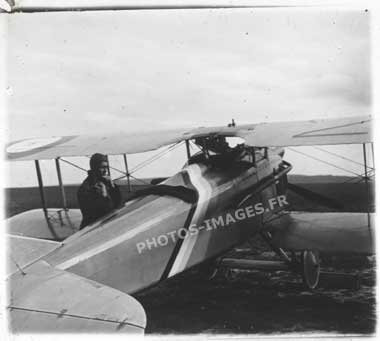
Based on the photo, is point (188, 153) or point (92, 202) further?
point (188, 153)

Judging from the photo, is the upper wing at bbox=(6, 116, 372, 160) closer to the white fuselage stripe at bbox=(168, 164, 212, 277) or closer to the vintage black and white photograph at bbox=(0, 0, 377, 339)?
the vintage black and white photograph at bbox=(0, 0, 377, 339)

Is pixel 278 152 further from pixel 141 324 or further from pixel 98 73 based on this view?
pixel 141 324

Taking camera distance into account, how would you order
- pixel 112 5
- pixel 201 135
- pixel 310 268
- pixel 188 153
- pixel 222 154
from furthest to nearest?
pixel 310 268 < pixel 188 153 < pixel 222 154 < pixel 201 135 < pixel 112 5

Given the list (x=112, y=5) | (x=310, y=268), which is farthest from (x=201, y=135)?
(x=310, y=268)

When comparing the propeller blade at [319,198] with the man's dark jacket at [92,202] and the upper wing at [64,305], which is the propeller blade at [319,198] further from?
the upper wing at [64,305]

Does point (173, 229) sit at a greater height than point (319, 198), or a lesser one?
greater

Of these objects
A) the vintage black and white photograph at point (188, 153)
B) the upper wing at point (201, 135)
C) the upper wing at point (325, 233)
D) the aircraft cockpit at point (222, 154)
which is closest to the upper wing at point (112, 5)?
the vintage black and white photograph at point (188, 153)

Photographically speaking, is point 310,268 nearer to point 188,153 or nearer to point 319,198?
point 319,198

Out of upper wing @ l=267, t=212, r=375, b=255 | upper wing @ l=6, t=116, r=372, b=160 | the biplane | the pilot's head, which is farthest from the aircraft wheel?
the pilot's head
